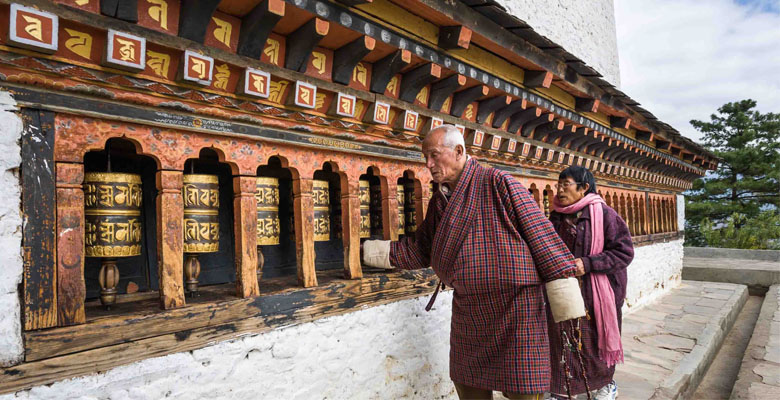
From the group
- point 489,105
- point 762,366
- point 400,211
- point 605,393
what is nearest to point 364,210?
point 400,211

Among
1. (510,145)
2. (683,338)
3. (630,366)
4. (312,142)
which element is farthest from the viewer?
(683,338)

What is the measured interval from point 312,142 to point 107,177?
3.27ft

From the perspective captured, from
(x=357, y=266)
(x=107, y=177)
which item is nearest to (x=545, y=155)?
(x=357, y=266)

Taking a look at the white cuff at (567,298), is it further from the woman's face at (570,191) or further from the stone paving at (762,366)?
the stone paving at (762,366)

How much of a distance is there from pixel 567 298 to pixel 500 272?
30cm

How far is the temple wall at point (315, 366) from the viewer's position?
165cm

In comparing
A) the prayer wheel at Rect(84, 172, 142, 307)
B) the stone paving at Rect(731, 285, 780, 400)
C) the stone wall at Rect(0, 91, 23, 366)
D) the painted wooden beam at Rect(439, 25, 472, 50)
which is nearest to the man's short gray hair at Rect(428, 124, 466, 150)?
the painted wooden beam at Rect(439, 25, 472, 50)

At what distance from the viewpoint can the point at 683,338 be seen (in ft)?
18.3

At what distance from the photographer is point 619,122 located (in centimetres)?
544

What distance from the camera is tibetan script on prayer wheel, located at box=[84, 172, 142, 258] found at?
1.74 metres

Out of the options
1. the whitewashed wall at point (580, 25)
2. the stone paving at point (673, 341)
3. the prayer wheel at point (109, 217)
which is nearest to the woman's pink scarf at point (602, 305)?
the stone paving at point (673, 341)

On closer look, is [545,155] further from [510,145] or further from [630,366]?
[630,366]

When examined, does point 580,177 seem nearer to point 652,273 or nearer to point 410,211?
point 410,211

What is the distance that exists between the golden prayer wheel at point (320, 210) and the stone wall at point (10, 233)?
138 cm
